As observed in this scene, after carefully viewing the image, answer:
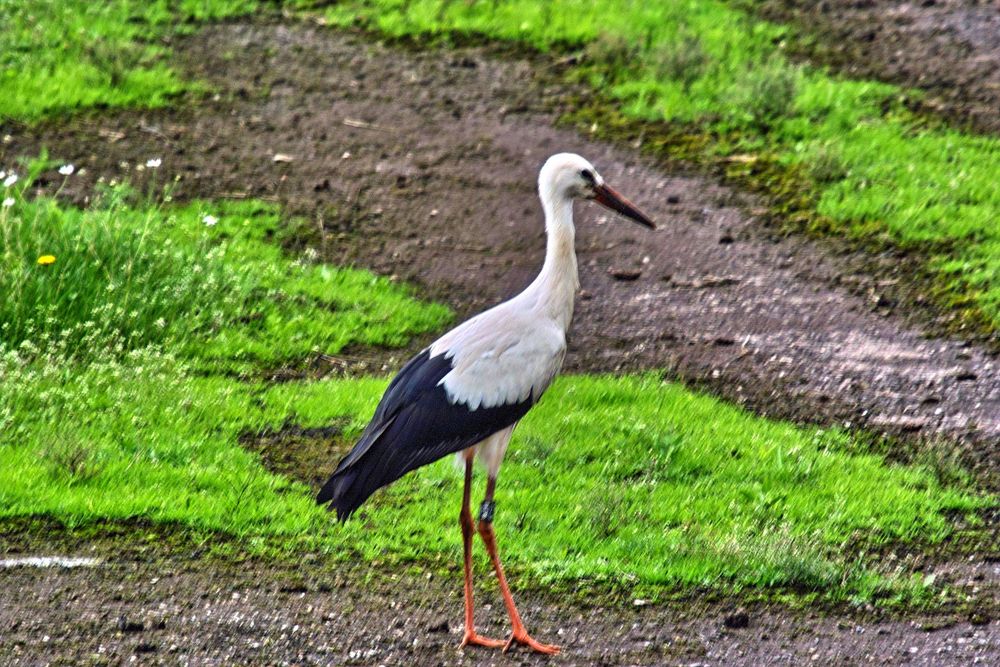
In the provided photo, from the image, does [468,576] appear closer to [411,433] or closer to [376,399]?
[411,433]

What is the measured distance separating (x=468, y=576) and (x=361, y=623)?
1.49ft

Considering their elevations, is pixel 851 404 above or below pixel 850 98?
below

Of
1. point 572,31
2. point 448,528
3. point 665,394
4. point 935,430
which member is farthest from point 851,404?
point 572,31

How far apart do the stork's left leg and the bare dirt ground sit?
9cm

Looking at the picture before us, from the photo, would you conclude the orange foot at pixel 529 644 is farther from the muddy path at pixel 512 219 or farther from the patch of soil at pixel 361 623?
the muddy path at pixel 512 219

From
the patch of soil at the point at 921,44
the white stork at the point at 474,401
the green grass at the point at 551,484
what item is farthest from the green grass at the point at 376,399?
the patch of soil at the point at 921,44

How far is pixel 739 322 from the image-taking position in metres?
9.20

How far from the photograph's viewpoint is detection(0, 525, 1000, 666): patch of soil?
574 cm

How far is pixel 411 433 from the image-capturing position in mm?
6086

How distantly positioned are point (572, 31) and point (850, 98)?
107 inches

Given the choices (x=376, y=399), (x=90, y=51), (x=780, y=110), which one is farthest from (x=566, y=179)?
(x=90, y=51)

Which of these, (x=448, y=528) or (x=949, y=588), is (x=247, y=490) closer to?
(x=448, y=528)

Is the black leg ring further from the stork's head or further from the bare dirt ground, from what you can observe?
the stork's head

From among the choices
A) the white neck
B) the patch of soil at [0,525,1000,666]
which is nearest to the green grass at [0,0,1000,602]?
the patch of soil at [0,525,1000,666]
